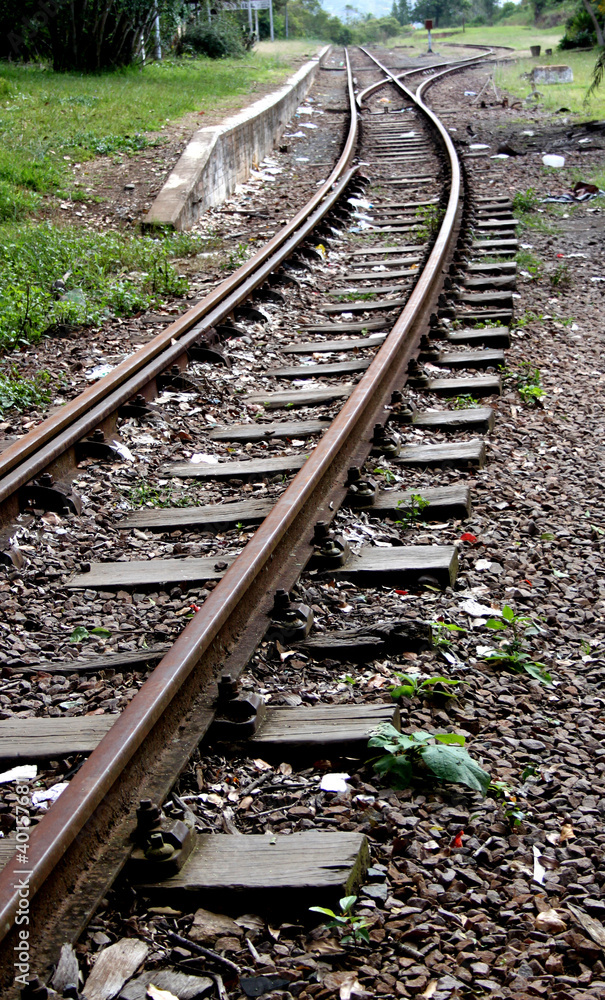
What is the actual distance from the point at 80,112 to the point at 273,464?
36.4ft

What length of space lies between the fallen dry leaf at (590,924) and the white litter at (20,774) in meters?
1.34

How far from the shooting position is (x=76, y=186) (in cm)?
1033

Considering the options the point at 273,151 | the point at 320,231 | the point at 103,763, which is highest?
the point at 273,151

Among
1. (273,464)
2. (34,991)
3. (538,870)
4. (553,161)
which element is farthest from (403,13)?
(34,991)

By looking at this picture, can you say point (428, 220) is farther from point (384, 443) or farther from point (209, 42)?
point (209, 42)

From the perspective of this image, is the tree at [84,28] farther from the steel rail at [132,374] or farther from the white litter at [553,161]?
the steel rail at [132,374]

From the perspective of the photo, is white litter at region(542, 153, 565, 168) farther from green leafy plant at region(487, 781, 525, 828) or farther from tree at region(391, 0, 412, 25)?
tree at region(391, 0, 412, 25)

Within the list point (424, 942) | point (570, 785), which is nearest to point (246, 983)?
point (424, 942)

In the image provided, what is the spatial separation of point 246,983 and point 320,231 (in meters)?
8.23

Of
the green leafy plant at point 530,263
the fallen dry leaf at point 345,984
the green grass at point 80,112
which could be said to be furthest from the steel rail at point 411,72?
the fallen dry leaf at point 345,984

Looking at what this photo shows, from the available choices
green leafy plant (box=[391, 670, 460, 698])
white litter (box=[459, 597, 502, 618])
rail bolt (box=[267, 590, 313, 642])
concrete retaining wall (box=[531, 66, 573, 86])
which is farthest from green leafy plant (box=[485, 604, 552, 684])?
concrete retaining wall (box=[531, 66, 573, 86])

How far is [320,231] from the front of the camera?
30.1 ft

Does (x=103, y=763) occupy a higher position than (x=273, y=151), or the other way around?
(x=273, y=151)

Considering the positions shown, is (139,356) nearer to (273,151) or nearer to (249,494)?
(249,494)
